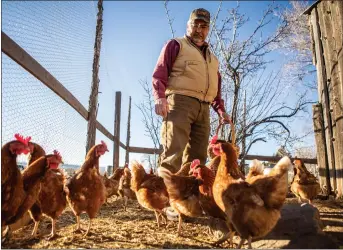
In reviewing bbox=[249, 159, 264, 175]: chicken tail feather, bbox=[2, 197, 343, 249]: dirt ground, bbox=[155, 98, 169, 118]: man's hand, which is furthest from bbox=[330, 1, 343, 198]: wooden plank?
bbox=[155, 98, 169, 118]: man's hand

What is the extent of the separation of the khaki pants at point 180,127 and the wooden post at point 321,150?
3.47 m

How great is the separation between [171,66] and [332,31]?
4.05 meters

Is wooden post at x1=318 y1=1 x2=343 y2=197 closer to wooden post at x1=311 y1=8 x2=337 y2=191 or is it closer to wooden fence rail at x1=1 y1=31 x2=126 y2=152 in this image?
wooden post at x1=311 y1=8 x2=337 y2=191

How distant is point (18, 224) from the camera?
9.66 feet

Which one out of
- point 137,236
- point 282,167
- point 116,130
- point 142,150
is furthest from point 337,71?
point 142,150

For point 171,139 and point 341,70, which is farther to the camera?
point 341,70

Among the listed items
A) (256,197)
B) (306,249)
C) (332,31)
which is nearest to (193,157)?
(256,197)

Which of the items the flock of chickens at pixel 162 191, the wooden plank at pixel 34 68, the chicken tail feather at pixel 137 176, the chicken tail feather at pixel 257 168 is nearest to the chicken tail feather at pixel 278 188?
the flock of chickens at pixel 162 191

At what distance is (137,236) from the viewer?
280 centimetres

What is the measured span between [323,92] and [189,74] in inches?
151

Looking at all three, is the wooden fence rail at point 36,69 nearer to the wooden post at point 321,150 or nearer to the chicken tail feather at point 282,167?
the chicken tail feather at point 282,167

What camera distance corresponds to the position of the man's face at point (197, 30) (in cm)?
363

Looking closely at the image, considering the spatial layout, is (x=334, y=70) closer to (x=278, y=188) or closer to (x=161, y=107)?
→ (x=161, y=107)

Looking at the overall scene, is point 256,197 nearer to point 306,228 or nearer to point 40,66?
point 306,228
